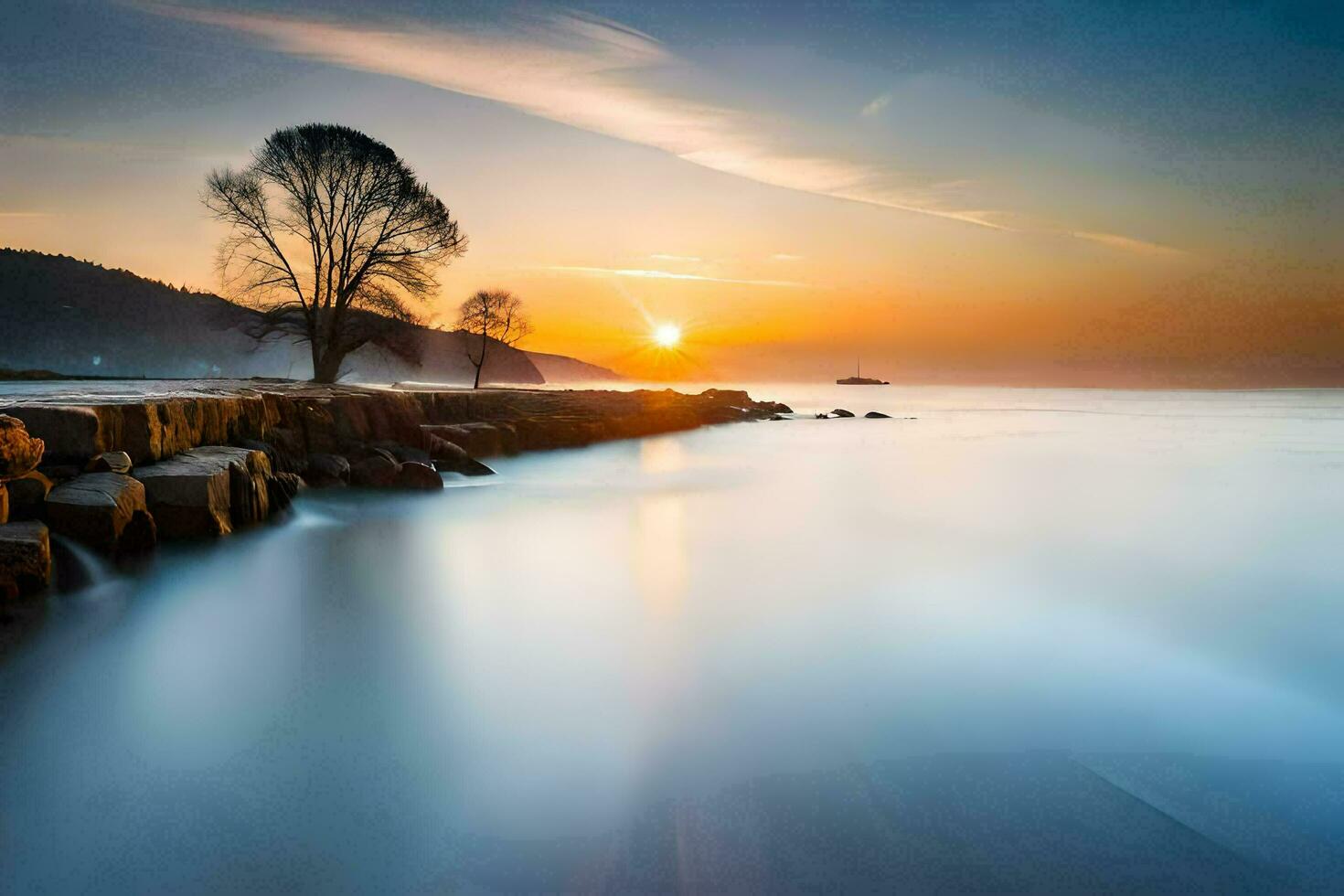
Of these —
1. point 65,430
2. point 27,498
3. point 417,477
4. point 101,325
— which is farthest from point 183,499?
point 101,325

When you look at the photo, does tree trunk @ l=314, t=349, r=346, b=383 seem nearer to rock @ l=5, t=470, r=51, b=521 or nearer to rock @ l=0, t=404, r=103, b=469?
rock @ l=0, t=404, r=103, b=469

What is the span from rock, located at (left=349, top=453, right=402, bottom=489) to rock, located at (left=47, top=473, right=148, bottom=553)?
6106 millimetres

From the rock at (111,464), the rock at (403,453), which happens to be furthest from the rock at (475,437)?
the rock at (111,464)

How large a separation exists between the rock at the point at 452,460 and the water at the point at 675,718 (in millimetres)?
5752

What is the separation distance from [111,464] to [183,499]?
0.77 meters

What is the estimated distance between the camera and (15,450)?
19.5ft

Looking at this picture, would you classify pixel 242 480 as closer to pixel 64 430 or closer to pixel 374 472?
pixel 64 430

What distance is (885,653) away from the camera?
18.2 feet

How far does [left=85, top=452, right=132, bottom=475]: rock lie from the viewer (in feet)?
→ 23.9

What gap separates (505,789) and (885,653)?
318 cm

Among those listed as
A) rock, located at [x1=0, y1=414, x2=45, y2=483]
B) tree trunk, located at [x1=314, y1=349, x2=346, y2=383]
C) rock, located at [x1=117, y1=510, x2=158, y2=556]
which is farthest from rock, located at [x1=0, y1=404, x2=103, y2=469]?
tree trunk, located at [x1=314, y1=349, x2=346, y2=383]

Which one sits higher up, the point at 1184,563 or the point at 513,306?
the point at 513,306

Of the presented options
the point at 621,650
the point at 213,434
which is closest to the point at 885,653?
the point at 621,650

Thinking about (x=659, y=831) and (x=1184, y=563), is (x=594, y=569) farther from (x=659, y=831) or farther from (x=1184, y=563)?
(x=1184, y=563)
